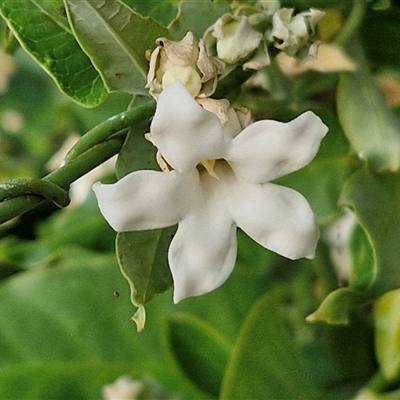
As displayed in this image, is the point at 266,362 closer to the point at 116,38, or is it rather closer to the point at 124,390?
the point at 124,390

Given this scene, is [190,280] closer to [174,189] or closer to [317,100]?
[174,189]

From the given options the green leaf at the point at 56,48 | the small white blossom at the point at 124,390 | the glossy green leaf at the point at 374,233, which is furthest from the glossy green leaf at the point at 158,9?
the small white blossom at the point at 124,390

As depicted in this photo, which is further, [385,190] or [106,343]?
[106,343]

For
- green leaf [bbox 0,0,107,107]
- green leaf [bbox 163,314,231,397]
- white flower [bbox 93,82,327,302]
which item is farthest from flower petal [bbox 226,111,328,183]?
green leaf [bbox 163,314,231,397]

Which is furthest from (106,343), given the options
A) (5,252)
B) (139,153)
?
(139,153)

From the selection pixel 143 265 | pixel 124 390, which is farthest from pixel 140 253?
pixel 124 390

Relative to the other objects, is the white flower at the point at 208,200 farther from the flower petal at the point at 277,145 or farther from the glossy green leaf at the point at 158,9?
the glossy green leaf at the point at 158,9

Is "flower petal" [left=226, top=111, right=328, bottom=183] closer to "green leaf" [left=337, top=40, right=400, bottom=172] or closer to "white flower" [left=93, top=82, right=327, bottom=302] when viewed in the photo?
"white flower" [left=93, top=82, right=327, bottom=302]
